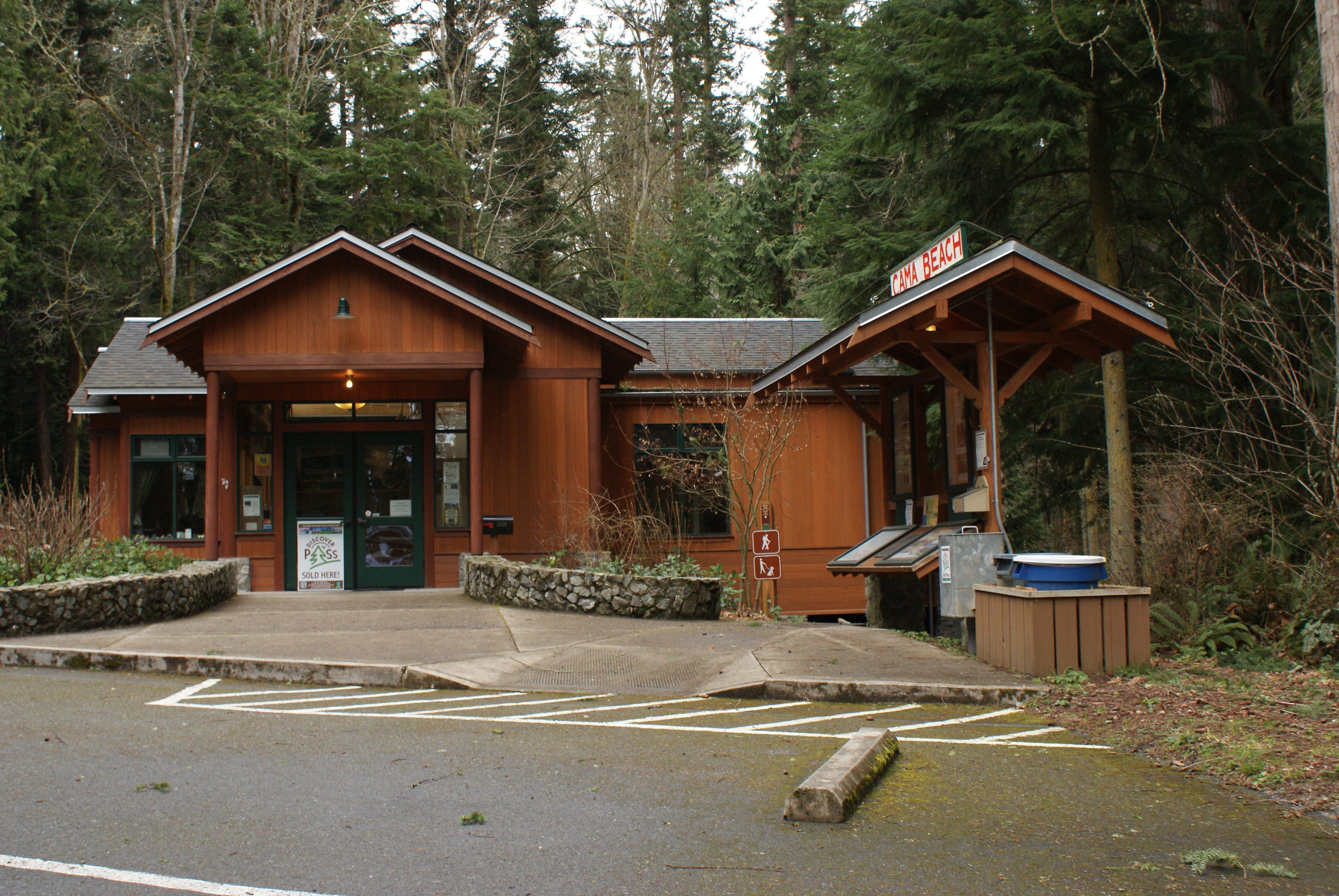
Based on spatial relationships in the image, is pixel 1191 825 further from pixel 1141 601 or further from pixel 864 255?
pixel 864 255

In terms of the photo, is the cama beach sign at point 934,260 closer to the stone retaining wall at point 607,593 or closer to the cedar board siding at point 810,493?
the stone retaining wall at point 607,593

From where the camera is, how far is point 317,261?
46.1 feet

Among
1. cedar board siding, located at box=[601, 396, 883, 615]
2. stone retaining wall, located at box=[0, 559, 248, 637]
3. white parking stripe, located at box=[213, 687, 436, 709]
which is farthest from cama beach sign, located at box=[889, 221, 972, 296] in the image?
stone retaining wall, located at box=[0, 559, 248, 637]

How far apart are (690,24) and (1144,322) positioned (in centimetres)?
3035

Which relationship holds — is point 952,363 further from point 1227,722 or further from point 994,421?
point 1227,722

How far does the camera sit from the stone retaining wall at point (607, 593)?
11.9m

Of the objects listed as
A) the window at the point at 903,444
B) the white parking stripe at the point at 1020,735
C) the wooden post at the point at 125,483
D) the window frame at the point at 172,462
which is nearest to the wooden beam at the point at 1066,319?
the window at the point at 903,444

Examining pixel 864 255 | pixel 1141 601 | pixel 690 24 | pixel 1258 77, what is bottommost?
pixel 1141 601

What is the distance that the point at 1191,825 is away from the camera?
4.64 meters

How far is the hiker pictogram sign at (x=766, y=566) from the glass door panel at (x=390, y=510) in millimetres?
6110

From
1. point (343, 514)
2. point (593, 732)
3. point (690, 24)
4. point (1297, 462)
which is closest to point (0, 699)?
point (593, 732)

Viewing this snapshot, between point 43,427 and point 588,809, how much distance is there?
30759 millimetres

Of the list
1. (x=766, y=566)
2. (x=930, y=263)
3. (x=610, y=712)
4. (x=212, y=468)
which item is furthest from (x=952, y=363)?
(x=212, y=468)

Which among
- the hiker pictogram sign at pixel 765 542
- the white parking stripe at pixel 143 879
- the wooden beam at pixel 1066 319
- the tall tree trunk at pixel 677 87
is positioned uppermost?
the tall tree trunk at pixel 677 87
